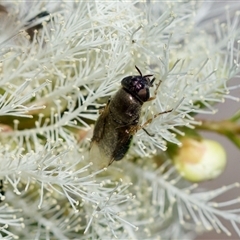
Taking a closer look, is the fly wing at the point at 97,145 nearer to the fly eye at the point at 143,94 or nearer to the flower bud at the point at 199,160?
the fly eye at the point at 143,94

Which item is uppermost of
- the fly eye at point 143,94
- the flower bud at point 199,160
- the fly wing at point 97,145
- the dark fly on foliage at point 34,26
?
the dark fly on foliage at point 34,26

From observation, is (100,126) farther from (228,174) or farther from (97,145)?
(228,174)

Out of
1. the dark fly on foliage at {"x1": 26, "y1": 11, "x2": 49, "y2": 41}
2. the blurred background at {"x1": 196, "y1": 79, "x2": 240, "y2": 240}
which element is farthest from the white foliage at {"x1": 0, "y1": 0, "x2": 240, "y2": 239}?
the blurred background at {"x1": 196, "y1": 79, "x2": 240, "y2": 240}

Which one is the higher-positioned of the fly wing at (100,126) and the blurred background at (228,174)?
the fly wing at (100,126)

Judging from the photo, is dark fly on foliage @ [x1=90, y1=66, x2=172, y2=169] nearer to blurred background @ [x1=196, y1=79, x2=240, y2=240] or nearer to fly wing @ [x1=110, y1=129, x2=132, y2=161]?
fly wing @ [x1=110, y1=129, x2=132, y2=161]

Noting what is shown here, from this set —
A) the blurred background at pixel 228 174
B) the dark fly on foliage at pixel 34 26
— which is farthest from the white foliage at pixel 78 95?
the blurred background at pixel 228 174

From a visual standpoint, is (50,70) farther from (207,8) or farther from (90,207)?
(207,8)

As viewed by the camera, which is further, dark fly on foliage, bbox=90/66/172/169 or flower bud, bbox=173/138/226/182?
flower bud, bbox=173/138/226/182
